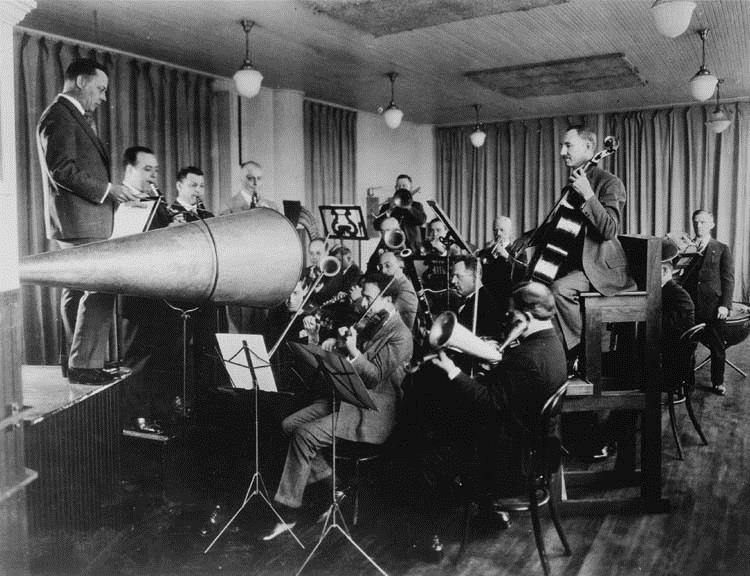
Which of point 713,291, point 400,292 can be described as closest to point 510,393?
point 400,292

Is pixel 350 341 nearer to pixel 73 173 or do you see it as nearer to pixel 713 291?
pixel 73 173

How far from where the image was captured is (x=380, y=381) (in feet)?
12.8

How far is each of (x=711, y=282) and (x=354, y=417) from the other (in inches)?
182

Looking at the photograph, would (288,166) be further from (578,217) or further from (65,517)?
(65,517)

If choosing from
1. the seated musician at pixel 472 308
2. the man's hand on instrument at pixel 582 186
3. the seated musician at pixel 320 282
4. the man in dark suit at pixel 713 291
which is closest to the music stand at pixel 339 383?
the man's hand on instrument at pixel 582 186

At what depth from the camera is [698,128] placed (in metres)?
10.4

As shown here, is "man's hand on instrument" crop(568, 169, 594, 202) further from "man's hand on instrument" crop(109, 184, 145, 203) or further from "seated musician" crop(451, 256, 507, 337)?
"man's hand on instrument" crop(109, 184, 145, 203)

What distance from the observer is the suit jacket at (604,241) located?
3.95 metres

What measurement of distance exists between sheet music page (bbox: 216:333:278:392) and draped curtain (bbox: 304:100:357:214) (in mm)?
6012

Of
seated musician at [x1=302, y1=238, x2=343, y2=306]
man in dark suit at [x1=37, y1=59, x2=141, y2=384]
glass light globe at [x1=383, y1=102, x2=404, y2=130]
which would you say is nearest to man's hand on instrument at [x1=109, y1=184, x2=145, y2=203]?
man in dark suit at [x1=37, y1=59, x2=141, y2=384]

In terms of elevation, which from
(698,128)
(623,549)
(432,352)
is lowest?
(623,549)

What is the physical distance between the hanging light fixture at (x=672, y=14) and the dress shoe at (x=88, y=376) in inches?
161

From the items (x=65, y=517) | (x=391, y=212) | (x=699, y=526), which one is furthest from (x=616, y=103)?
(x=65, y=517)

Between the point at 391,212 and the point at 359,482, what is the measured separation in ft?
17.8
